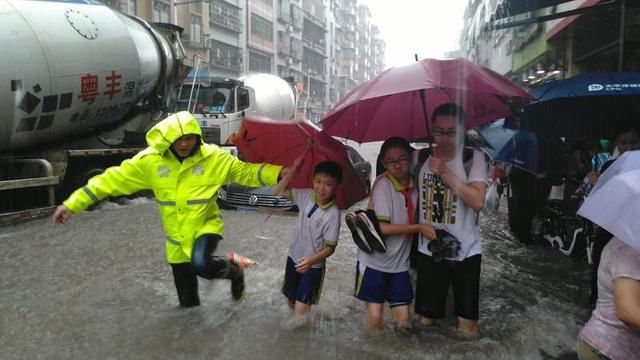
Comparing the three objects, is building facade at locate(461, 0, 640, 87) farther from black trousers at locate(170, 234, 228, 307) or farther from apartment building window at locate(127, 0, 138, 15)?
apartment building window at locate(127, 0, 138, 15)

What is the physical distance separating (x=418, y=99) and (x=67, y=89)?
242 inches

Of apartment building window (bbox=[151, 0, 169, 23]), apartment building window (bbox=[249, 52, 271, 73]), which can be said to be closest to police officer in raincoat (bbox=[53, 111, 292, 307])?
apartment building window (bbox=[151, 0, 169, 23])

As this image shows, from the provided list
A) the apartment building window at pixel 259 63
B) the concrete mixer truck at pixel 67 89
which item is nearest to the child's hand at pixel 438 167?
the concrete mixer truck at pixel 67 89

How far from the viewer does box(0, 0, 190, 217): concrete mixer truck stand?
22.9 feet

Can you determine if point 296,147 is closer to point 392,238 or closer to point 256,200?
point 392,238

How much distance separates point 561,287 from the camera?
4.75m

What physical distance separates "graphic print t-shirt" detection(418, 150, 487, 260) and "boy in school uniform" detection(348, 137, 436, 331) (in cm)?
15

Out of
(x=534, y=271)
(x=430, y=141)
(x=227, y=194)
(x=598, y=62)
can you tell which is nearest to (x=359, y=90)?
(x=430, y=141)

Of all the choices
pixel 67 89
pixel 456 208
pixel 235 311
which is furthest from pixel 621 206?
pixel 67 89

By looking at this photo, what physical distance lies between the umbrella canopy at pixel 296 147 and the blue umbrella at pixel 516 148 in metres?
2.10

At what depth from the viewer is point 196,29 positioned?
31578mm

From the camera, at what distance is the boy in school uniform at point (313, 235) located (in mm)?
3361

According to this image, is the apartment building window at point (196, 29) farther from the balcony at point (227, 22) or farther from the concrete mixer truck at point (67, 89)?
the concrete mixer truck at point (67, 89)

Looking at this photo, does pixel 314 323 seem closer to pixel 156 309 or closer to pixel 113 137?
pixel 156 309
